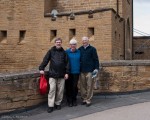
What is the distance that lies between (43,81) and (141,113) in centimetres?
232

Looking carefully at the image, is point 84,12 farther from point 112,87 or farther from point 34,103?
point 34,103

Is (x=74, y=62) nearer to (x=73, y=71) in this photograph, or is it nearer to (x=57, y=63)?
(x=73, y=71)

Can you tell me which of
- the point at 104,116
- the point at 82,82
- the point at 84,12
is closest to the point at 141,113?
the point at 104,116

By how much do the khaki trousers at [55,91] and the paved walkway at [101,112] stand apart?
0.23 m

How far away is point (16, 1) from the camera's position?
61.5 feet

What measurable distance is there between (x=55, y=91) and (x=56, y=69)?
0.53 meters

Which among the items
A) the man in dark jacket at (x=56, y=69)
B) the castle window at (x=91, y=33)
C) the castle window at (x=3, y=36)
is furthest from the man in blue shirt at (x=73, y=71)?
the castle window at (x=3, y=36)

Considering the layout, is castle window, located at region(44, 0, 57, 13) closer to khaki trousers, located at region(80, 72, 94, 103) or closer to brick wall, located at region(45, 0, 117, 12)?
brick wall, located at region(45, 0, 117, 12)

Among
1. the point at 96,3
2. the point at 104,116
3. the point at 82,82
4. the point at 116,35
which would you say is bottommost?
the point at 104,116

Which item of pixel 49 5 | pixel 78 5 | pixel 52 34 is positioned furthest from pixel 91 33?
pixel 49 5

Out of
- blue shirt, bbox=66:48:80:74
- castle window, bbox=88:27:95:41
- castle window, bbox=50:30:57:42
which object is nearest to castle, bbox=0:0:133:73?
castle window, bbox=50:30:57:42

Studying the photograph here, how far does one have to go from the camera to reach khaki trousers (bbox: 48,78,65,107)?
8.75 m

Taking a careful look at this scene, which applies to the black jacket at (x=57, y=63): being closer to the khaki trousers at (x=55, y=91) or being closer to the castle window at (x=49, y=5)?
the khaki trousers at (x=55, y=91)

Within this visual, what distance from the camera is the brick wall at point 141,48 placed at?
82.7 feet
